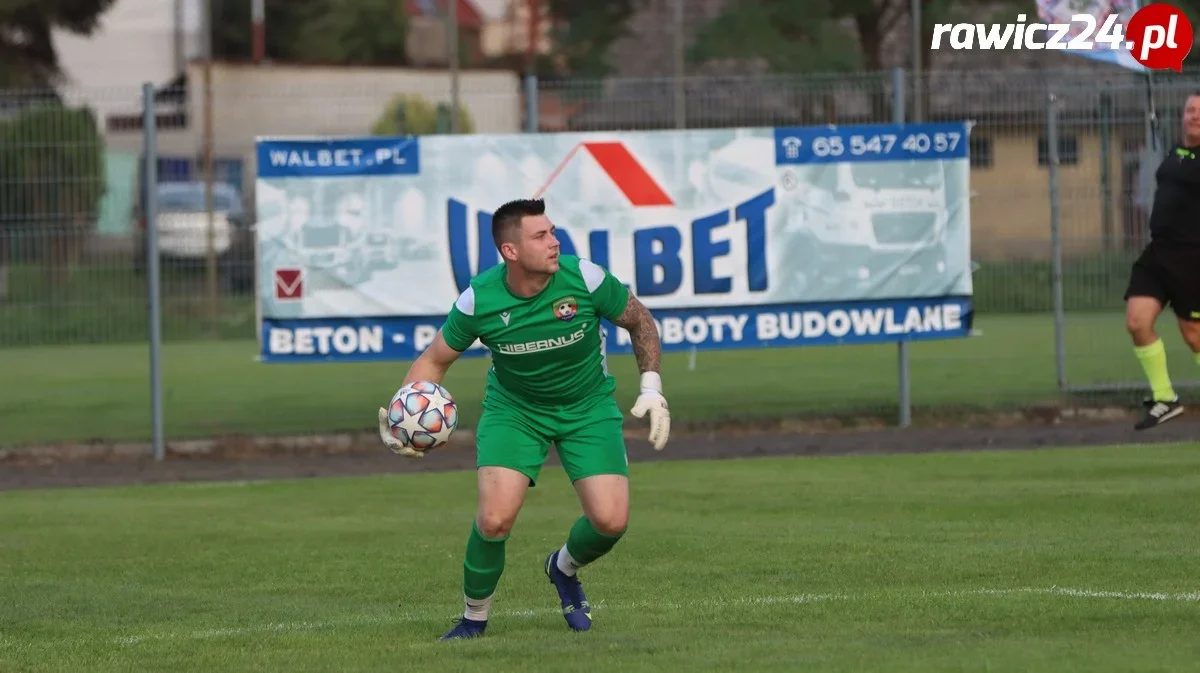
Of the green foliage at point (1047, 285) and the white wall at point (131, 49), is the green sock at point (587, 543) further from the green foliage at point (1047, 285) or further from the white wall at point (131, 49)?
the white wall at point (131, 49)

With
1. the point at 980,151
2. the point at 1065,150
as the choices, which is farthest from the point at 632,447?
the point at 1065,150

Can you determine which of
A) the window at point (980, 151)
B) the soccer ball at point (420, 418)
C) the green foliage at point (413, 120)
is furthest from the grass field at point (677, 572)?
the green foliage at point (413, 120)

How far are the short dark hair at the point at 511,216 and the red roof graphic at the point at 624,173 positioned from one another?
8.68 meters

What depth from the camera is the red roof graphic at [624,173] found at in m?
17.1

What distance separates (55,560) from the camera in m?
11.5

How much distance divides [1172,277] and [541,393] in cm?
762

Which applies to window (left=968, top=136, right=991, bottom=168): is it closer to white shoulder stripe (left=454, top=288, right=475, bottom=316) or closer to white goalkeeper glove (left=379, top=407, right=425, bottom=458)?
white shoulder stripe (left=454, top=288, right=475, bottom=316)

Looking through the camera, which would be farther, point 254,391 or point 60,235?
point 254,391

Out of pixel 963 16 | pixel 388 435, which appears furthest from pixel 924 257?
pixel 963 16

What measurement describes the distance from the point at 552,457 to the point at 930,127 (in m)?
4.53

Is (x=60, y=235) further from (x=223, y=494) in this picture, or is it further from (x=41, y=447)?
(x=223, y=494)

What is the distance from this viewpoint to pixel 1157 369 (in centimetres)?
1520

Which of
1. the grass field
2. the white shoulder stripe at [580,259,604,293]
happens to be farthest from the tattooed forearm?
the grass field

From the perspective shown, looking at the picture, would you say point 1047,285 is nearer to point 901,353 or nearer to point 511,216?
point 901,353
